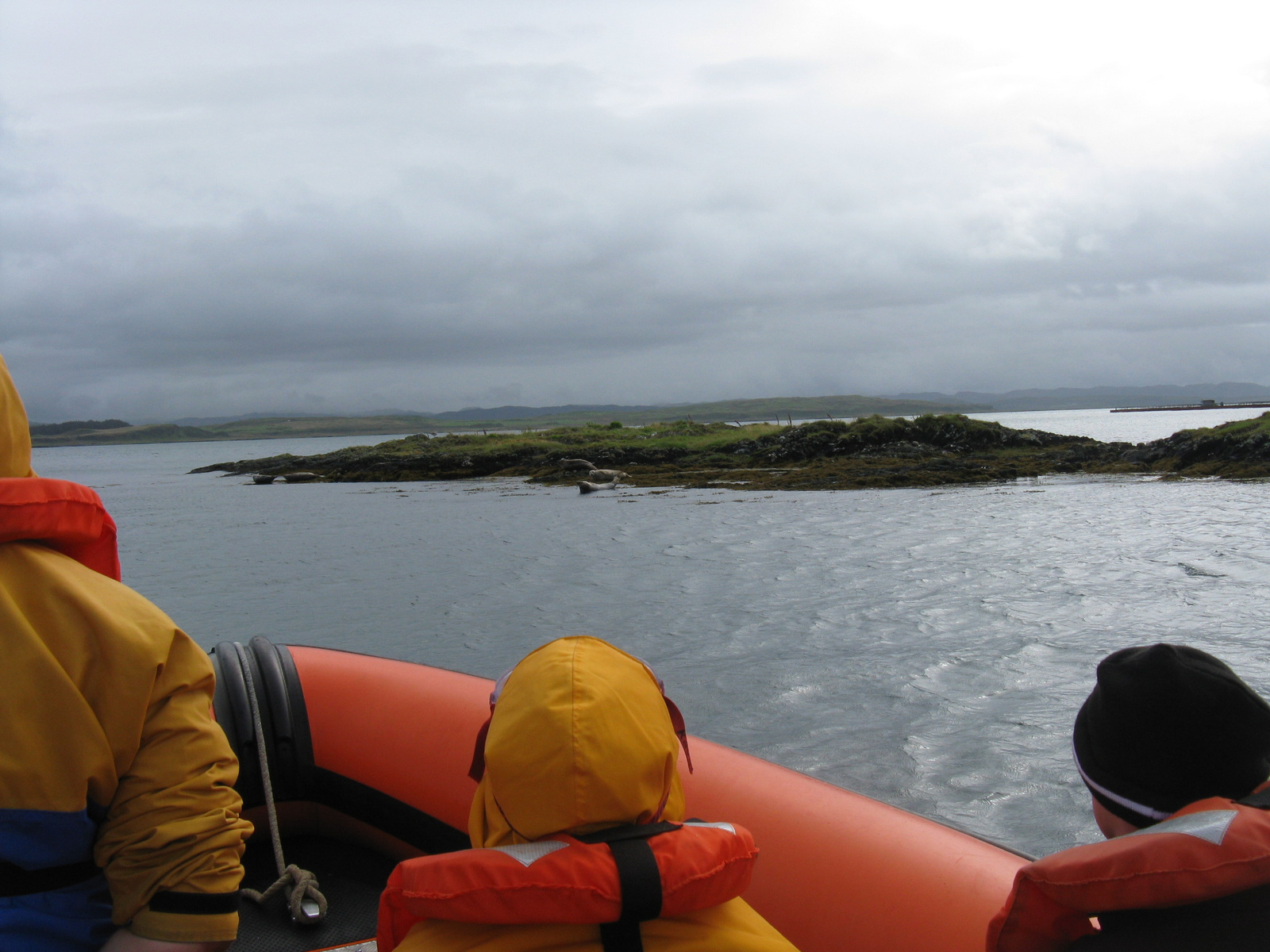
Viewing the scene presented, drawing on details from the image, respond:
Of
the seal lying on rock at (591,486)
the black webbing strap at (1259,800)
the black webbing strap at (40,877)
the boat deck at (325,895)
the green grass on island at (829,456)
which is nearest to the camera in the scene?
the black webbing strap at (1259,800)

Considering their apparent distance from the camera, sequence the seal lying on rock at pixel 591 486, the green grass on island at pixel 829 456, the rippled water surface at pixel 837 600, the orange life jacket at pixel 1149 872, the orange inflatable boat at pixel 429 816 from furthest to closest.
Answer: the seal lying on rock at pixel 591 486 → the green grass on island at pixel 829 456 → the rippled water surface at pixel 837 600 → the orange inflatable boat at pixel 429 816 → the orange life jacket at pixel 1149 872

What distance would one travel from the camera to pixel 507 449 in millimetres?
30328

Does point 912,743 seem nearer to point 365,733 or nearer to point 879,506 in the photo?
point 365,733

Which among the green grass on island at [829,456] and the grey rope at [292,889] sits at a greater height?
the green grass on island at [829,456]

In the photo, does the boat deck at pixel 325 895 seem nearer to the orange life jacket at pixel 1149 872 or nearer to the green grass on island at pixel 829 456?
the orange life jacket at pixel 1149 872

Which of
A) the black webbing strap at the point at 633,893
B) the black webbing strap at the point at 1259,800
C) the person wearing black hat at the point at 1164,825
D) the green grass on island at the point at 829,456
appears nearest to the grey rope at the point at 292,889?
the black webbing strap at the point at 633,893

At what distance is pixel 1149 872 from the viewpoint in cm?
112

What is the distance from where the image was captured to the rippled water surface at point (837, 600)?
4.95 metres

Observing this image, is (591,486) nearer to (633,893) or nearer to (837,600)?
(837,600)

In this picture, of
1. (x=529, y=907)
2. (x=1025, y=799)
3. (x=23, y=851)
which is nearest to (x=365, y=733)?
(x=23, y=851)

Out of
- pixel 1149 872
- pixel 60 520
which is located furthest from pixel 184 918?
pixel 1149 872

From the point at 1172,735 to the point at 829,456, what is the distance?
74.0 feet

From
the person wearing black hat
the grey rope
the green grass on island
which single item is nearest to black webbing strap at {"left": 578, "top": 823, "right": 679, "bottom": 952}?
the person wearing black hat

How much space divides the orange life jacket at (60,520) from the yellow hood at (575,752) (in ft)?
2.03
